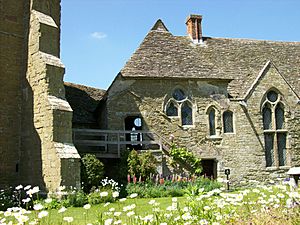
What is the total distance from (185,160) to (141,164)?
10.1 ft

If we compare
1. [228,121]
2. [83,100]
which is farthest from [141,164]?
[83,100]

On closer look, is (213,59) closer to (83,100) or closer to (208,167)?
(208,167)

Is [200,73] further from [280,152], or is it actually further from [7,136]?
[7,136]

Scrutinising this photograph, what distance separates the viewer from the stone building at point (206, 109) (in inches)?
826

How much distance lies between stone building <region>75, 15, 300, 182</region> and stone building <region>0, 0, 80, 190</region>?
14.7 feet

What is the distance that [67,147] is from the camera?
592 inches

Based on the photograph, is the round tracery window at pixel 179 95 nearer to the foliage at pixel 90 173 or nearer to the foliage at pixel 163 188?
the foliage at pixel 163 188

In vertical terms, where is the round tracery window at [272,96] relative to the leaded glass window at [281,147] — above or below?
above

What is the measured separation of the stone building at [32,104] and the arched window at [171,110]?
7317 mm

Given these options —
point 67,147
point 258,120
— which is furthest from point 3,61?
point 258,120

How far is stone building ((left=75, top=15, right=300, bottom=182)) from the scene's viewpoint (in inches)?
826

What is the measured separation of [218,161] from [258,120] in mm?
3600

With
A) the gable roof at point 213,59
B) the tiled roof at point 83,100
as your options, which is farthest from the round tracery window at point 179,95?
the tiled roof at point 83,100

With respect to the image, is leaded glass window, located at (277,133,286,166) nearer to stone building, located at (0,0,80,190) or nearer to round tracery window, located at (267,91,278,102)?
round tracery window, located at (267,91,278,102)
